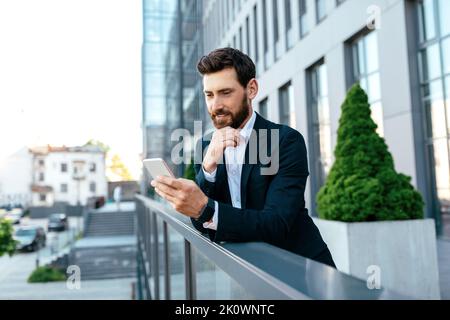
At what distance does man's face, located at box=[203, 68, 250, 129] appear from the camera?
1.57m

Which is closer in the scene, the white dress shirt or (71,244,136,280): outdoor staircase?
the white dress shirt

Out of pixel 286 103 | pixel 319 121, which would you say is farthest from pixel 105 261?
pixel 319 121

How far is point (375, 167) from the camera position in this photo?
207 inches

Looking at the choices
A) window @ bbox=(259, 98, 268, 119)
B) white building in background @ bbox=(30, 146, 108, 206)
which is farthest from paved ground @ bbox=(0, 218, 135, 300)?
white building in background @ bbox=(30, 146, 108, 206)

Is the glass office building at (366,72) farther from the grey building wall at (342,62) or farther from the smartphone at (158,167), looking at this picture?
the smartphone at (158,167)

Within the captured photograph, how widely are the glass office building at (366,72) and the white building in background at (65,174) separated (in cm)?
4873

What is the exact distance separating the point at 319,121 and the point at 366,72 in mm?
2701

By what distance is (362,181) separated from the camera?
5.06m

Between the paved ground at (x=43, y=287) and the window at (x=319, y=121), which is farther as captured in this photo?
the paved ground at (x=43, y=287)

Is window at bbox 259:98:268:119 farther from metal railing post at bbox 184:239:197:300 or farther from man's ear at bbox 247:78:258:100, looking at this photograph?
man's ear at bbox 247:78:258:100

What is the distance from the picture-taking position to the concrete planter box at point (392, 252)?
15.1 feet

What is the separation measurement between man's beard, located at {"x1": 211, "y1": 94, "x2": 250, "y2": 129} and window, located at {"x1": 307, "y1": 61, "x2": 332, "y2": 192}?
35.0ft

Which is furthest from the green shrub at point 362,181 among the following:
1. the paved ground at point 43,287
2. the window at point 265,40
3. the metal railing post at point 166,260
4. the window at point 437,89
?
the paved ground at point 43,287

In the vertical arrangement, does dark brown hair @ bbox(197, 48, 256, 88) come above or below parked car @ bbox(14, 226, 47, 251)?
above
